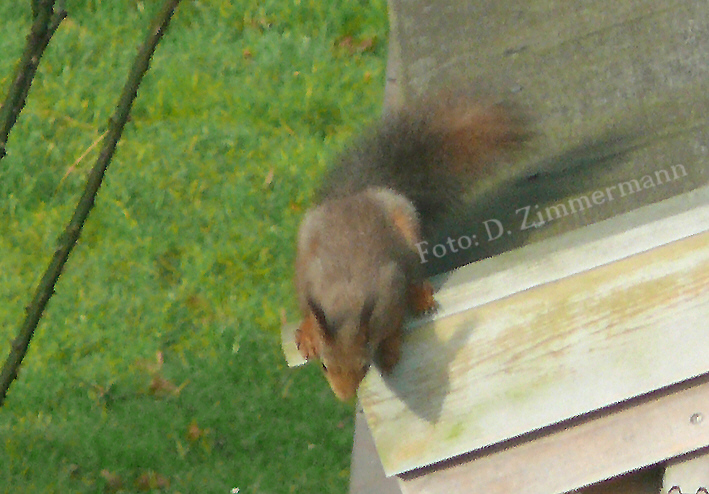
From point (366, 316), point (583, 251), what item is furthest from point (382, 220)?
point (583, 251)

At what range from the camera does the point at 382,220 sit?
6.57 feet

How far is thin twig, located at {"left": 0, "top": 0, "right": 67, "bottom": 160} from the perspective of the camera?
2.64ft

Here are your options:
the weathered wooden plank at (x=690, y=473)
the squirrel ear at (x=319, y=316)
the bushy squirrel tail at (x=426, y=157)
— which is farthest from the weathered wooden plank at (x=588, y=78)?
the weathered wooden plank at (x=690, y=473)

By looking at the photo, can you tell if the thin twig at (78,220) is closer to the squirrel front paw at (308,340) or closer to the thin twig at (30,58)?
the thin twig at (30,58)

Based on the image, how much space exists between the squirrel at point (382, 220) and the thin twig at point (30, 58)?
679mm

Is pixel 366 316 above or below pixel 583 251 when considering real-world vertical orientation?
below

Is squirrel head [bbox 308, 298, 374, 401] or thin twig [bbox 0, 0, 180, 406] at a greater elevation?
thin twig [bbox 0, 0, 180, 406]

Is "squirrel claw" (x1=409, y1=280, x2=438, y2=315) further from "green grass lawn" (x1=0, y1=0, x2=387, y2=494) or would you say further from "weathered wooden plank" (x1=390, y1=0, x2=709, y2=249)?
"green grass lawn" (x1=0, y1=0, x2=387, y2=494)

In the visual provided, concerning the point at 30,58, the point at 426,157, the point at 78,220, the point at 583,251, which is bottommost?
the point at 426,157

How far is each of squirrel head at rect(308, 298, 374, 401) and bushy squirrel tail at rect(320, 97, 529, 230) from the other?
27.9 inches

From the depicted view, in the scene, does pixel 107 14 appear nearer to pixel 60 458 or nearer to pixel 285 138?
pixel 285 138

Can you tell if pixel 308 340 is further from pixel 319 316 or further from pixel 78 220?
pixel 78 220

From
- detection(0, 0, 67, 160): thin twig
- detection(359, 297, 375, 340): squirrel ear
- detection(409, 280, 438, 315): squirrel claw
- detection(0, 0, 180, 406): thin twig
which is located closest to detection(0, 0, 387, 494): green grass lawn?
detection(409, 280, 438, 315): squirrel claw

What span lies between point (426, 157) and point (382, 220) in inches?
12.0
